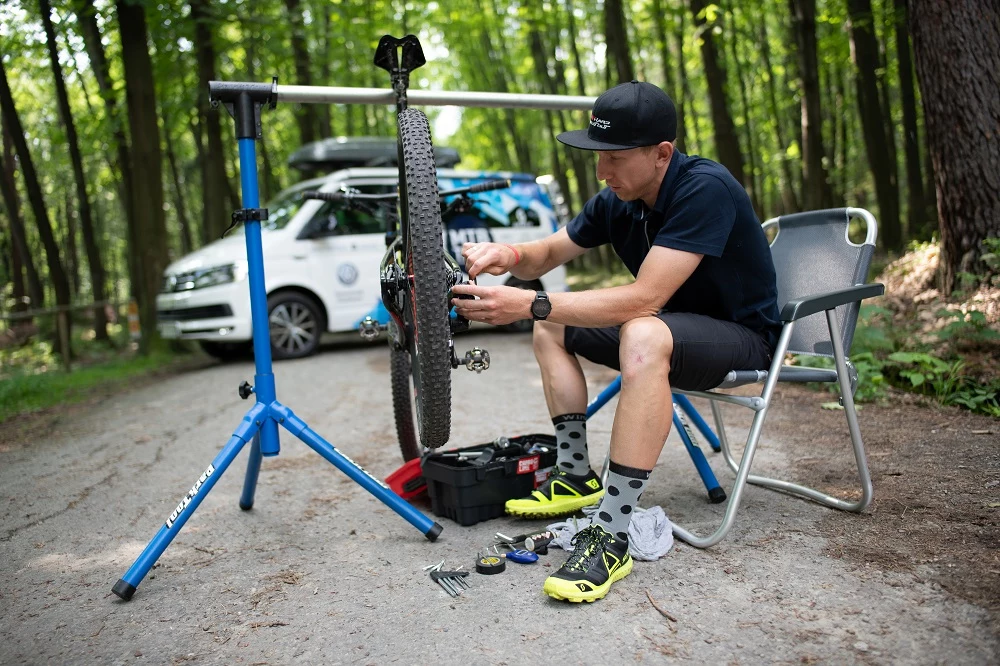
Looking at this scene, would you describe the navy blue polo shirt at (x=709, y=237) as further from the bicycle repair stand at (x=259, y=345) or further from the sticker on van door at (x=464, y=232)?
the sticker on van door at (x=464, y=232)

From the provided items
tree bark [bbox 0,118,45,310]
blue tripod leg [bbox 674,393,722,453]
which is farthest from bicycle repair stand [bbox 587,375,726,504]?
→ tree bark [bbox 0,118,45,310]

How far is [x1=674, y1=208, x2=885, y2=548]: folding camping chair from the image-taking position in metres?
2.66

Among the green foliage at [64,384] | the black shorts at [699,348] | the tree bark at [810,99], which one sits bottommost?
Result: the green foliage at [64,384]

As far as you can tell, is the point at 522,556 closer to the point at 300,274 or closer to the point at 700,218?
the point at 700,218

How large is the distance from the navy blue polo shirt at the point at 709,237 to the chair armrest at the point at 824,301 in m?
0.26

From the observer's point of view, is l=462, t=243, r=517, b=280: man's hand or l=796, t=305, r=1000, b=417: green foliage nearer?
l=462, t=243, r=517, b=280: man's hand

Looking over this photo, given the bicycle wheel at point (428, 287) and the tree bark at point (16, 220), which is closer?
the bicycle wheel at point (428, 287)

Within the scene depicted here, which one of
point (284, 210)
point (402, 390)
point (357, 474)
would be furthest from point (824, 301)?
point (284, 210)

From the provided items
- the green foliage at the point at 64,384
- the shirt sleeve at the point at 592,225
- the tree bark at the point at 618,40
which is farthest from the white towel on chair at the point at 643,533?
the tree bark at the point at 618,40

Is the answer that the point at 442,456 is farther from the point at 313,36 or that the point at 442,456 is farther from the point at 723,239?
the point at 313,36

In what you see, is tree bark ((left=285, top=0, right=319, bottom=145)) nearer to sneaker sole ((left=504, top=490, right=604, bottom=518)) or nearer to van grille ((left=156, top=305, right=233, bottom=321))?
van grille ((left=156, top=305, right=233, bottom=321))

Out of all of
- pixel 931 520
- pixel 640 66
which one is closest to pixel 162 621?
pixel 931 520

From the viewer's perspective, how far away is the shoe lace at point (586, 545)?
2.43 meters

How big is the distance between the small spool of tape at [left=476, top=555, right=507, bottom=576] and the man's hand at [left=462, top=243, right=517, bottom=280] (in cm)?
96
